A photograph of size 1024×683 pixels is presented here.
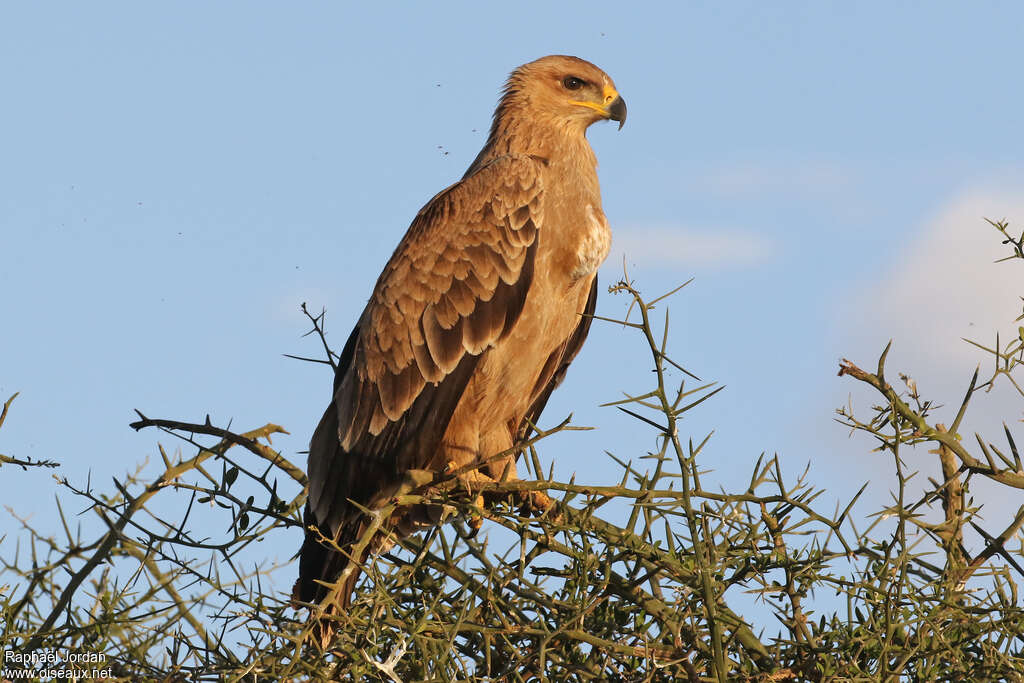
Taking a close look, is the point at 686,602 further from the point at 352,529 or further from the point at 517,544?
the point at 352,529

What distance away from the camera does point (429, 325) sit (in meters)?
5.23

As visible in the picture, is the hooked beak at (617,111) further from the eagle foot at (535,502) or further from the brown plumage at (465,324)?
the eagle foot at (535,502)

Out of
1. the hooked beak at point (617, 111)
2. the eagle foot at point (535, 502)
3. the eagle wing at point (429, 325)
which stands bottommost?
the eagle foot at point (535, 502)

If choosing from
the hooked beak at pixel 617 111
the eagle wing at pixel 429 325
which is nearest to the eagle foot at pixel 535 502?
the eagle wing at pixel 429 325

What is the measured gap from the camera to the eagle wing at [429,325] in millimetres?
4953

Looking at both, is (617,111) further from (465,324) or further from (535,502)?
(535,502)

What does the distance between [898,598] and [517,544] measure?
0.98m

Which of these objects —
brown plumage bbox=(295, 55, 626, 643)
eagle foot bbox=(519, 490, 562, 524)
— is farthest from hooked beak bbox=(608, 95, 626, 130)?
eagle foot bbox=(519, 490, 562, 524)

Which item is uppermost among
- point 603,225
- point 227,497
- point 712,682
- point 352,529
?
point 603,225

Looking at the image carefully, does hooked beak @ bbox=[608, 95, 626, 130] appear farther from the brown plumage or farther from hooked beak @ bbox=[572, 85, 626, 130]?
the brown plumage

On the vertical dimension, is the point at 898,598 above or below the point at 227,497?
below

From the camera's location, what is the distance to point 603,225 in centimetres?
536

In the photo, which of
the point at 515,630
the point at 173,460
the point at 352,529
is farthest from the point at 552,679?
the point at 352,529

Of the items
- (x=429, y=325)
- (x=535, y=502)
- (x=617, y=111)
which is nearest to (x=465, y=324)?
(x=429, y=325)
